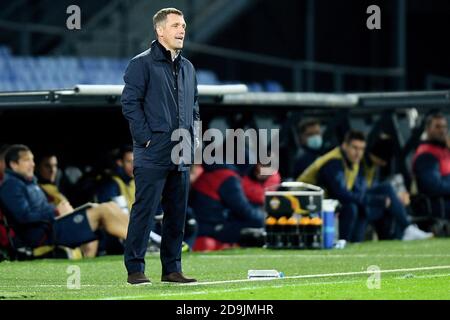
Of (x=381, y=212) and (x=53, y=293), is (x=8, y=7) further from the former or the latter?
(x=53, y=293)

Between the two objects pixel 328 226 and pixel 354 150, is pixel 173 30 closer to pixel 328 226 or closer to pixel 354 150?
pixel 328 226

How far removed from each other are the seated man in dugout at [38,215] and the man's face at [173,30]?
4.33 m

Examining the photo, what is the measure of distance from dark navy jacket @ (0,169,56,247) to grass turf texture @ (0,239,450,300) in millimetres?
461

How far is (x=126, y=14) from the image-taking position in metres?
26.9

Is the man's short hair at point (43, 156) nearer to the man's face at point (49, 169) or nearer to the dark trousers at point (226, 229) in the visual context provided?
the man's face at point (49, 169)

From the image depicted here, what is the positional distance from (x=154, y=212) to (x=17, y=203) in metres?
4.16

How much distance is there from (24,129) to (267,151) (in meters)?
3.32

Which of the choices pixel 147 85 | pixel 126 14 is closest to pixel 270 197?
pixel 147 85

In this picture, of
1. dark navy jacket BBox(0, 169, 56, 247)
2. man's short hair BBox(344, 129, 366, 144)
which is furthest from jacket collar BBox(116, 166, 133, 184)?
man's short hair BBox(344, 129, 366, 144)

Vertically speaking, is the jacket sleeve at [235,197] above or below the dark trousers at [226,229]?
above

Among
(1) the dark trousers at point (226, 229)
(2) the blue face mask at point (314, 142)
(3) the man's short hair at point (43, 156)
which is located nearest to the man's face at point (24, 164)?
(3) the man's short hair at point (43, 156)

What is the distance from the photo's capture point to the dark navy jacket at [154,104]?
10.3m

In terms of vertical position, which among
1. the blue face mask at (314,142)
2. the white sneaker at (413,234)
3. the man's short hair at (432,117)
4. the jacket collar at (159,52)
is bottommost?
the white sneaker at (413,234)

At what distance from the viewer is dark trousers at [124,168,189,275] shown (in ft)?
34.2
